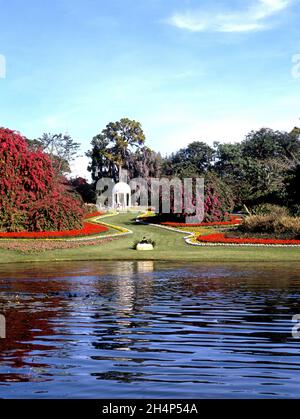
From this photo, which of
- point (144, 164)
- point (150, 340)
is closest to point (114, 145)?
point (144, 164)

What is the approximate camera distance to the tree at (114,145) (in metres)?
103

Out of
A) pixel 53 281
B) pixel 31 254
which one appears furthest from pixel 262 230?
pixel 53 281

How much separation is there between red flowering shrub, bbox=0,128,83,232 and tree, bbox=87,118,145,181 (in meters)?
53.0

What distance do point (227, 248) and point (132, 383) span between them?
29.0m

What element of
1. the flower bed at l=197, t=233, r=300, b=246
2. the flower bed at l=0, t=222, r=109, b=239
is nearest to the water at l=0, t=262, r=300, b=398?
the flower bed at l=197, t=233, r=300, b=246

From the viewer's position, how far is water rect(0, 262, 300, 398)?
22.5ft

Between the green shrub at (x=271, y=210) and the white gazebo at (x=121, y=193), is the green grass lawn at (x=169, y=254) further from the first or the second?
the white gazebo at (x=121, y=193)

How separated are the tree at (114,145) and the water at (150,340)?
84561 millimetres

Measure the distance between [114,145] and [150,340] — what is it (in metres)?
95.5

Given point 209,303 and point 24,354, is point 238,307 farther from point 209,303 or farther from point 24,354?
point 24,354

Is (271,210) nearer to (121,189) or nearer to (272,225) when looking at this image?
(272,225)

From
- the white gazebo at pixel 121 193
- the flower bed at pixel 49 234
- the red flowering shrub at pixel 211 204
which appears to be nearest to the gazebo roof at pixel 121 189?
the white gazebo at pixel 121 193

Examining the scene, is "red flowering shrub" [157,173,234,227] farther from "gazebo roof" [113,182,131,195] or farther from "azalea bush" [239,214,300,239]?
"gazebo roof" [113,182,131,195]

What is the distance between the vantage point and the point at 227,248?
35.5 metres
